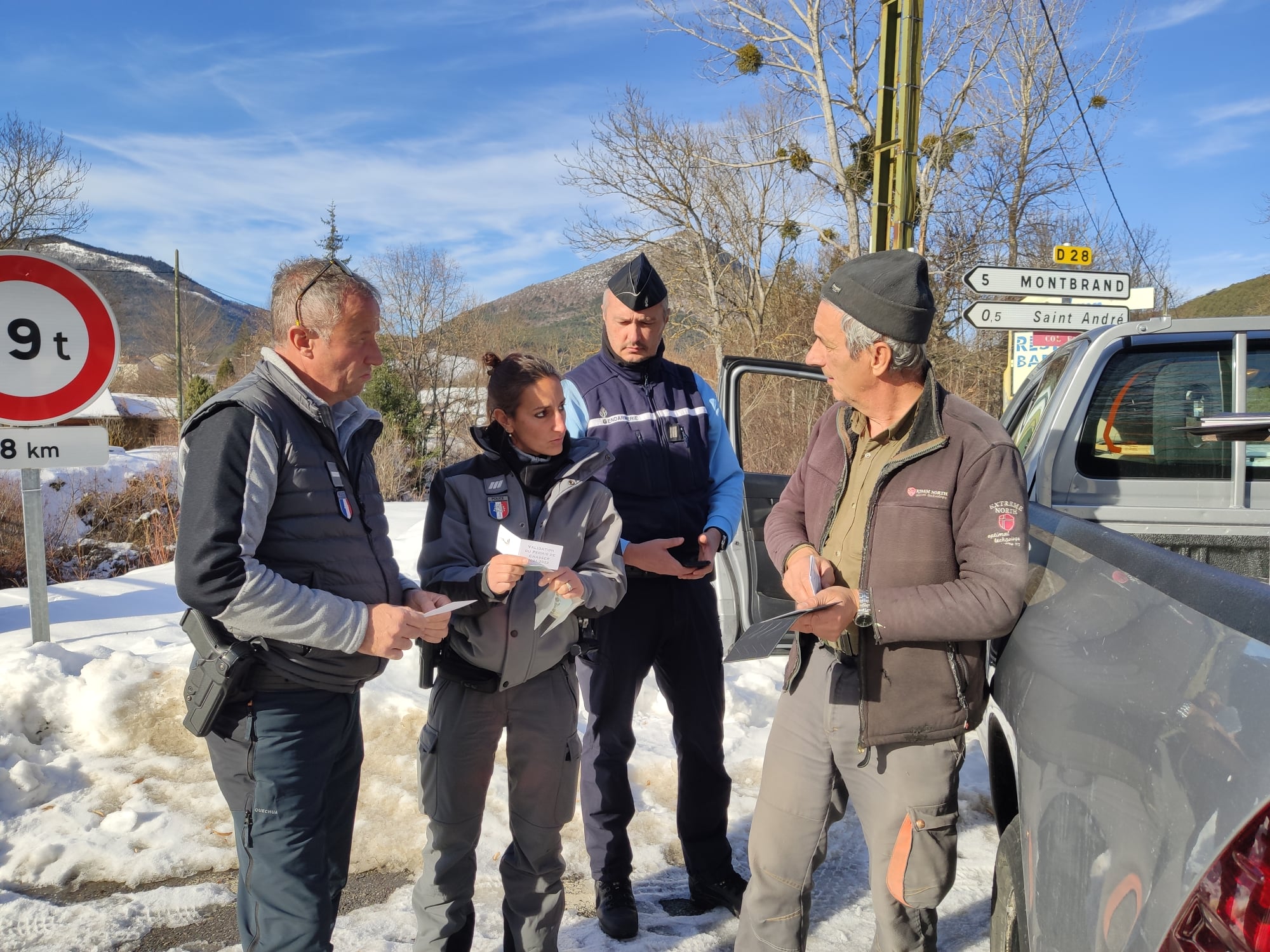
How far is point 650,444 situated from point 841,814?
132 centimetres

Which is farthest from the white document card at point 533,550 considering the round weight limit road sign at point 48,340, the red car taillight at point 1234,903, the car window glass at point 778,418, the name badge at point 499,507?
the car window glass at point 778,418

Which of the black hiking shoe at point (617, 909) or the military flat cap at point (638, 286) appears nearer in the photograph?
the black hiking shoe at point (617, 909)

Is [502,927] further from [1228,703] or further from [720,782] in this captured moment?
[1228,703]

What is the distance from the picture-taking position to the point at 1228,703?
103cm

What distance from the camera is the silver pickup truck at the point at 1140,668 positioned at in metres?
0.99

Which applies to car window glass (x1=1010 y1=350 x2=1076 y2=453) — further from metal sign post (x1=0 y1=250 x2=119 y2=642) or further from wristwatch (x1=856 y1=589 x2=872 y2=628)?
metal sign post (x1=0 y1=250 x2=119 y2=642)

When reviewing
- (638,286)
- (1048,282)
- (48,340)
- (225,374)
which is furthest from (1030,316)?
(225,374)

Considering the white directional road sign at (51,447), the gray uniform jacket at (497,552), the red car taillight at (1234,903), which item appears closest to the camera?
the red car taillight at (1234,903)

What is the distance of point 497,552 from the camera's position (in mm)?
2379

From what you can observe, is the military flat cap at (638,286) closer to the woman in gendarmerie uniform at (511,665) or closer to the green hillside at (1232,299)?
the woman in gendarmerie uniform at (511,665)

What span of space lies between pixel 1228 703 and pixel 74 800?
397 cm

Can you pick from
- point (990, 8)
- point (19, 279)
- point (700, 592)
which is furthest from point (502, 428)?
point (990, 8)

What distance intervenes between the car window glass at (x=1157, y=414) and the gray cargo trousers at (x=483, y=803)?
1.94 metres

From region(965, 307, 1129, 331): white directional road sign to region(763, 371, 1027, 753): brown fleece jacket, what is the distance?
20.7ft
